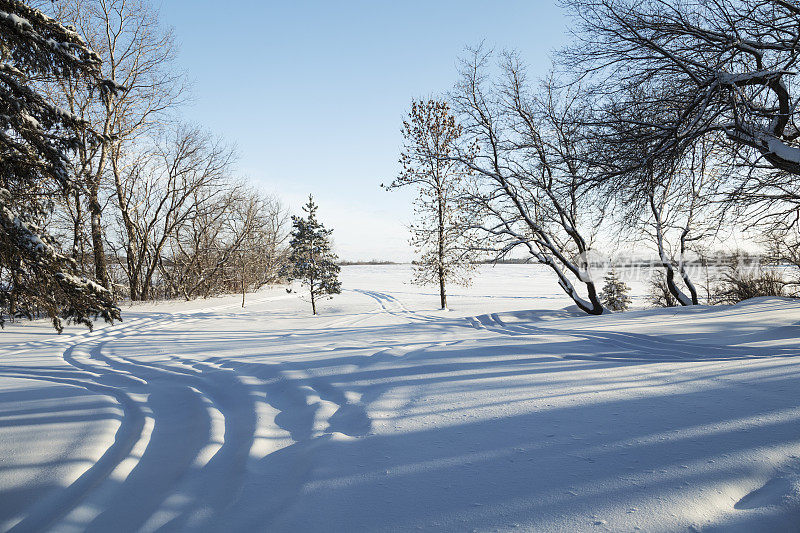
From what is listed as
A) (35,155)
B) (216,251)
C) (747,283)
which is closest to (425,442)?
(35,155)

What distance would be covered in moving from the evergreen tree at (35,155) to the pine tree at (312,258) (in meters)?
15.4

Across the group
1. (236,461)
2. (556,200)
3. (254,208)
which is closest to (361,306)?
(556,200)

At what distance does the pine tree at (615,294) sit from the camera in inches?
622

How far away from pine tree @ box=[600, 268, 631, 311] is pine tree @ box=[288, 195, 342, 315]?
1270 cm

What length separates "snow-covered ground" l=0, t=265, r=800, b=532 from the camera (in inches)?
71.8

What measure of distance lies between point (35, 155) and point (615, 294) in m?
18.1

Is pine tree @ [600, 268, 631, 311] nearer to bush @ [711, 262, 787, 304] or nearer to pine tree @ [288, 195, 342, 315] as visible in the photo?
bush @ [711, 262, 787, 304]

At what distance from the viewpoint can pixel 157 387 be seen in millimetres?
4457

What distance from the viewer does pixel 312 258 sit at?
65.7ft

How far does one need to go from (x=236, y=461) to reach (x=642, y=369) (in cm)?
391

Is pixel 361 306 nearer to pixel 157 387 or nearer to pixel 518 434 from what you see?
pixel 157 387

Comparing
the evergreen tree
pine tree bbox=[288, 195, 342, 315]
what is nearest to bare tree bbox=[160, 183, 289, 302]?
pine tree bbox=[288, 195, 342, 315]

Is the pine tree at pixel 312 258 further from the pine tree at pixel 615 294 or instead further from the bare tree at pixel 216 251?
the pine tree at pixel 615 294

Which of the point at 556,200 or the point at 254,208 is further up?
the point at 254,208
